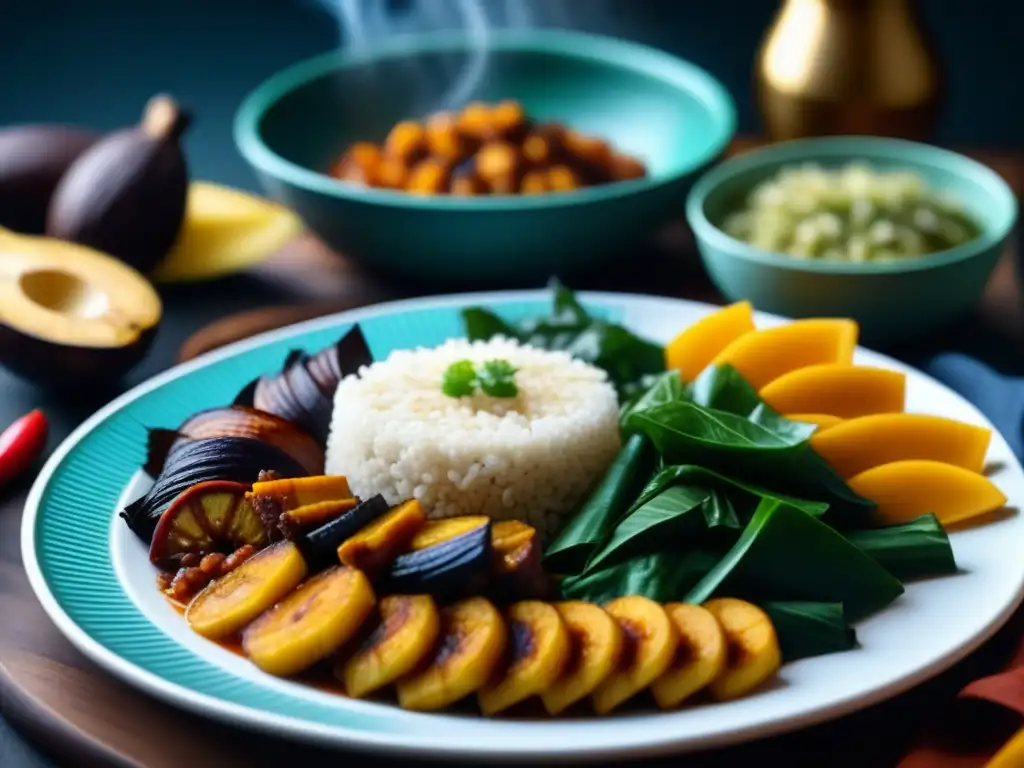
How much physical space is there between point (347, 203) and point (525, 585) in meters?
1.53

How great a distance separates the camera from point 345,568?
1.79 meters

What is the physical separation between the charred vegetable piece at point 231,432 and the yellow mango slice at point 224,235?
1.09 m

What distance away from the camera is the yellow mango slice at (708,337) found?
2.46 m

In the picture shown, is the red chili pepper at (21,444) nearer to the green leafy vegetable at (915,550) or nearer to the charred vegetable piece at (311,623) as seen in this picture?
the charred vegetable piece at (311,623)

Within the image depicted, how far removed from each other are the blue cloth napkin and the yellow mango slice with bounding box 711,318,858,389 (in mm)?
350

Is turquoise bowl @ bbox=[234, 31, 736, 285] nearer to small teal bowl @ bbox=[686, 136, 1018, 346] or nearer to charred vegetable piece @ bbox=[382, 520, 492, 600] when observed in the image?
small teal bowl @ bbox=[686, 136, 1018, 346]

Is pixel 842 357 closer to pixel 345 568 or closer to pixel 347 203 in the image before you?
pixel 345 568

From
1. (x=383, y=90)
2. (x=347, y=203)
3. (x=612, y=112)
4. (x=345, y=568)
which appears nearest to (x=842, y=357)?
(x=345, y=568)

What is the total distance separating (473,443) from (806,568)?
61cm

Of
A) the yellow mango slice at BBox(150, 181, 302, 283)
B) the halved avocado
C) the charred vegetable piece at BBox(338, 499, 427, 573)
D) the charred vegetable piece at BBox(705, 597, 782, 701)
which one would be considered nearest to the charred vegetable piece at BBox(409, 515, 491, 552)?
the charred vegetable piece at BBox(338, 499, 427, 573)

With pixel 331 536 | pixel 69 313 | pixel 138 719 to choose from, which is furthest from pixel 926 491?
pixel 69 313

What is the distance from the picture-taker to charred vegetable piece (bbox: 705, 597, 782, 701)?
1670 millimetres

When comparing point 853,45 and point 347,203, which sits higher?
point 853,45

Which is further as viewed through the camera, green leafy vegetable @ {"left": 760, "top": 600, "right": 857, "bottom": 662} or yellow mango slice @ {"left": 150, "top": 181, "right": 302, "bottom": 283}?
yellow mango slice @ {"left": 150, "top": 181, "right": 302, "bottom": 283}
